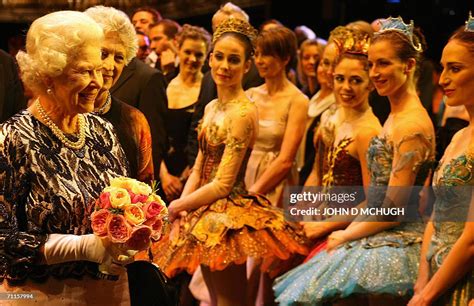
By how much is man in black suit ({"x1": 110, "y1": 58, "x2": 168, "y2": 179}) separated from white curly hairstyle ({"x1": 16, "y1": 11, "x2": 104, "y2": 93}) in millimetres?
2079

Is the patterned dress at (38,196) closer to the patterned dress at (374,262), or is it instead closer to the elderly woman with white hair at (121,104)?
the elderly woman with white hair at (121,104)

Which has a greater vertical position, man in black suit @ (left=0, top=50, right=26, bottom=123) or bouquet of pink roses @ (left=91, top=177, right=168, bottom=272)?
bouquet of pink roses @ (left=91, top=177, right=168, bottom=272)

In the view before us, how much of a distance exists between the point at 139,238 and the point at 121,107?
1.26 metres

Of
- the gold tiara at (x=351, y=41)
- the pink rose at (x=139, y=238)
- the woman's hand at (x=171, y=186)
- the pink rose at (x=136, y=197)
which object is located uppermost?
the gold tiara at (x=351, y=41)

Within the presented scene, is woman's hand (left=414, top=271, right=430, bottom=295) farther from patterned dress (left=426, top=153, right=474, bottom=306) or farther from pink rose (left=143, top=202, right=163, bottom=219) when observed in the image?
pink rose (left=143, top=202, right=163, bottom=219)

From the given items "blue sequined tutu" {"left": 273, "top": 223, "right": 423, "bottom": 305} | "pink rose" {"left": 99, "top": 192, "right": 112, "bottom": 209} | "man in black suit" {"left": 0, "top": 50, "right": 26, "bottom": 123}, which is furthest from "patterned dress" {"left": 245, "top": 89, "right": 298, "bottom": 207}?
"pink rose" {"left": 99, "top": 192, "right": 112, "bottom": 209}

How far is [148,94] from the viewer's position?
5441mm

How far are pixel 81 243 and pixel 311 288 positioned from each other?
1.64m

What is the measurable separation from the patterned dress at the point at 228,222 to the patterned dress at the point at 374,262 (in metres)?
0.34

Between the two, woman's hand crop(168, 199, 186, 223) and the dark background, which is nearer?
woman's hand crop(168, 199, 186, 223)

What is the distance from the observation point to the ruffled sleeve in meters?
3.02

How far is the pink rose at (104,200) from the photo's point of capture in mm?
3045
